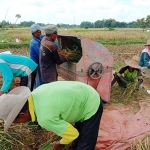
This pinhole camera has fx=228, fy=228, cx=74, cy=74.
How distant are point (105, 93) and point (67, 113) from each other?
9.45 feet

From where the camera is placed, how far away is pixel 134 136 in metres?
3.73

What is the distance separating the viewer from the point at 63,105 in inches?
81.7

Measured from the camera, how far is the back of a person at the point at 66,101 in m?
1.98

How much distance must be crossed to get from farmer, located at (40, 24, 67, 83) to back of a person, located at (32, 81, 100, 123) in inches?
67.5

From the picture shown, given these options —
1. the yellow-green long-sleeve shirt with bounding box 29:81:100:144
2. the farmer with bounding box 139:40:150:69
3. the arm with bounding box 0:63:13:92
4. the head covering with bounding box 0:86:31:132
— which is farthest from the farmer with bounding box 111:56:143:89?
the head covering with bounding box 0:86:31:132

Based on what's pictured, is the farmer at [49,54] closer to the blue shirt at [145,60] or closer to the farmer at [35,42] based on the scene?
the farmer at [35,42]

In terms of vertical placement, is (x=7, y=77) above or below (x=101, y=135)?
above

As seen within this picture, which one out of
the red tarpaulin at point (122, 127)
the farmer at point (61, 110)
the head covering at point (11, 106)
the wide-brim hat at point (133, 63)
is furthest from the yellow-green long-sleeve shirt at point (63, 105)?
the wide-brim hat at point (133, 63)

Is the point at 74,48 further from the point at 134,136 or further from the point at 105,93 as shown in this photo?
the point at 134,136

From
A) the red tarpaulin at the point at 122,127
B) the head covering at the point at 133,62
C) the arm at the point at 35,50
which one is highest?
the arm at the point at 35,50

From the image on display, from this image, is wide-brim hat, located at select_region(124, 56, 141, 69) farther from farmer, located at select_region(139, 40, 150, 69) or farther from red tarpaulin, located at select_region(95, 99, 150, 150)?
red tarpaulin, located at select_region(95, 99, 150, 150)

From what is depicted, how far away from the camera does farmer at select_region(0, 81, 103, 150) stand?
76.5 inches

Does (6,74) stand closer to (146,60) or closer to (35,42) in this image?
(35,42)

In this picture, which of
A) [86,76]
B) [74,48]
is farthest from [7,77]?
[74,48]
